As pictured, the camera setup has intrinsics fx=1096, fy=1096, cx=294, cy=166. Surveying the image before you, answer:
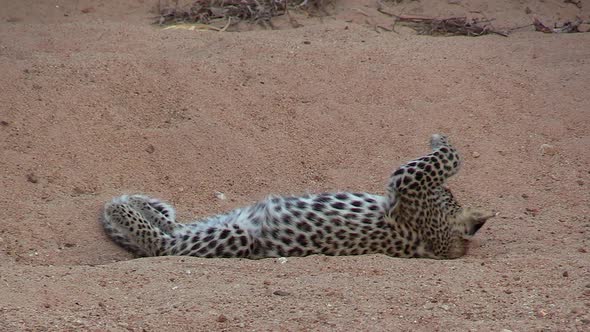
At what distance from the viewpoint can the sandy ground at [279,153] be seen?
17.5 feet

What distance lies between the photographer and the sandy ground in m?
5.35

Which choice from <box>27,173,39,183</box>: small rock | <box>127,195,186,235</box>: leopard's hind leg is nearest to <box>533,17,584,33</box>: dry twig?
<box>127,195,186,235</box>: leopard's hind leg

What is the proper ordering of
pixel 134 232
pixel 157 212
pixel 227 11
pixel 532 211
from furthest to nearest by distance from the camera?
1. pixel 227 11
2. pixel 532 211
3. pixel 157 212
4. pixel 134 232

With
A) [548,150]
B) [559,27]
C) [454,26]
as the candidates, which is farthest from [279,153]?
[559,27]

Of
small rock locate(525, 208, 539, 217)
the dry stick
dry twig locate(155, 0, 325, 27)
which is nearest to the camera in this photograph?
small rock locate(525, 208, 539, 217)

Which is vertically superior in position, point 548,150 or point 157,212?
point 548,150

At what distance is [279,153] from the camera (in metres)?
7.88

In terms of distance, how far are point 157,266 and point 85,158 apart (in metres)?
1.82

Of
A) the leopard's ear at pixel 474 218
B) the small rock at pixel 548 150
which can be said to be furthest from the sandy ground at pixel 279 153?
the leopard's ear at pixel 474 218

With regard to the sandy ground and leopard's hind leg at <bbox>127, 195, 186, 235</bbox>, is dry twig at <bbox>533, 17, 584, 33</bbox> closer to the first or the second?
the sandy ground

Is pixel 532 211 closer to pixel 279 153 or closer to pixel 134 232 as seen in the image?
pixel 279 153

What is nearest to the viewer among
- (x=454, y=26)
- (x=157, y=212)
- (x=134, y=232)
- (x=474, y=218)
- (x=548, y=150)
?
(x=474, y=218)

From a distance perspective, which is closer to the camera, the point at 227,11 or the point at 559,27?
the point at 559,27

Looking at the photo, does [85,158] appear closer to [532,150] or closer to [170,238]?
[170,238]
